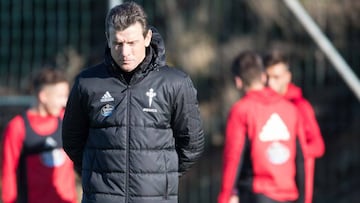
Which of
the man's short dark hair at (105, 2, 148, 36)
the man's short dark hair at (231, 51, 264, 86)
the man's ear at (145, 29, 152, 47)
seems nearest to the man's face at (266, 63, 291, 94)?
the man's short dark hair at (231, 51, 264, 86)

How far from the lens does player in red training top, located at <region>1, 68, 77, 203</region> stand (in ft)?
26.3

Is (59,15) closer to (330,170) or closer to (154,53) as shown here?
(330,170)

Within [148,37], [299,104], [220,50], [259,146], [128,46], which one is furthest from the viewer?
[220,50]

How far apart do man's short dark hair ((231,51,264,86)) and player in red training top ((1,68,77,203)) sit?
131 centimetres

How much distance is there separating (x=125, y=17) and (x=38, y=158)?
7.13ft

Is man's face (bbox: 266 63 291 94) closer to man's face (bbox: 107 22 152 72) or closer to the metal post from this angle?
the metal post

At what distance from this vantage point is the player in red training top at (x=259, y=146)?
8.28 metres

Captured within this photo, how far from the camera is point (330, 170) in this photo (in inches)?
456

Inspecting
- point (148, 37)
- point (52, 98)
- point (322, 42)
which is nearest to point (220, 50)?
point (322, 42)

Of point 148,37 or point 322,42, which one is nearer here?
point 148,37

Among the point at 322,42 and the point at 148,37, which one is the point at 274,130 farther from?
the point at 148,37

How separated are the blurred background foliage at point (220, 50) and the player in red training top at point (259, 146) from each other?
2933 millimetres

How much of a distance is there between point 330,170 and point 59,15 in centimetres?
297

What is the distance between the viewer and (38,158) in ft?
26.5
